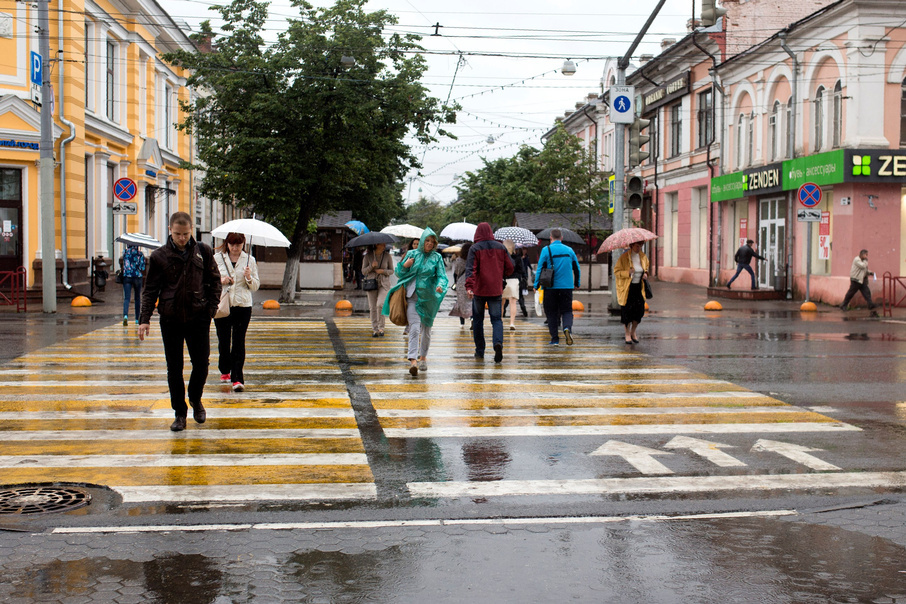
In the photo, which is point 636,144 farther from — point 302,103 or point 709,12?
point 302,103

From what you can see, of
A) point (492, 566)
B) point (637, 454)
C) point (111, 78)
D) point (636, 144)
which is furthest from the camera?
point (111, 78)

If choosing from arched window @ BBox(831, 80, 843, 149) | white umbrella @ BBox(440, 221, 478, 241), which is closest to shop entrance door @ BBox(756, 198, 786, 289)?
arched window @ BBox(831, 80, 843, 149)

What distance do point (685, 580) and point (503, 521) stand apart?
128cm

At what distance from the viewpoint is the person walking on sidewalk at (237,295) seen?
973 centimetres

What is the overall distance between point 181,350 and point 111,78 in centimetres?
2646

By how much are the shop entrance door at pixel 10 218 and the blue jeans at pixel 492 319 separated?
53.0 feet

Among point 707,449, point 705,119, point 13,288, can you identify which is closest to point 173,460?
point 707,449

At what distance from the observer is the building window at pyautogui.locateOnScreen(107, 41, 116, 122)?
31.2 meters

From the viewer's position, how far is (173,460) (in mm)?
6973

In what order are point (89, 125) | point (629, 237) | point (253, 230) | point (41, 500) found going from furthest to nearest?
point (89, 125), point (629, 237), point (253, 230), point (41, 500)

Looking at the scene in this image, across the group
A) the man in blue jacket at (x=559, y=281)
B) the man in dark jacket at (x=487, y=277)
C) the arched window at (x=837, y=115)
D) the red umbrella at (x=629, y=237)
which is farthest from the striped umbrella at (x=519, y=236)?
the man in dark jacket at (x=487, y=277)

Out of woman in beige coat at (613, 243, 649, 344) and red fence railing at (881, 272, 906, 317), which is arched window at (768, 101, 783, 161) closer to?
red fence railing at (881, 272, 906, 317)

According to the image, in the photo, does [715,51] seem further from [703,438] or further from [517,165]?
[703,438]

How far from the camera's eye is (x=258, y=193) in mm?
24734
